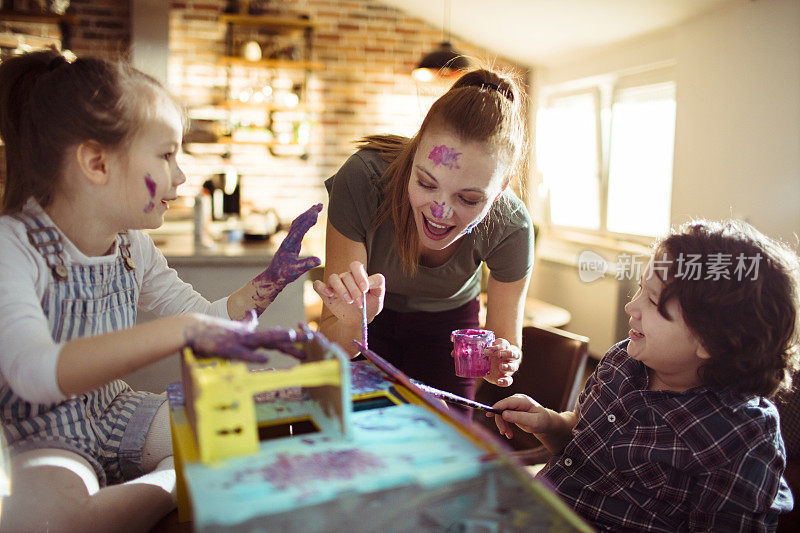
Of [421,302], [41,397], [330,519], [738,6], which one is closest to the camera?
[330,519]

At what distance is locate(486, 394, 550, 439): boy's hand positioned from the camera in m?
1.32

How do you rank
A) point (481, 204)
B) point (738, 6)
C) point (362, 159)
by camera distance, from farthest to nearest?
point (738, 6) < point (362, 159) < point (481, 204)

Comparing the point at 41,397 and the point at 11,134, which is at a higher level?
the point at 11,134

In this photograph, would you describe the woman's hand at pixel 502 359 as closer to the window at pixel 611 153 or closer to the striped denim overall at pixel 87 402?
the striped denim overall at pixel 87 402

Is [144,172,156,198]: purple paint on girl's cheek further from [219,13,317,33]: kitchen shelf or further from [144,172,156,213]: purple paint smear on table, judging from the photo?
[219,13,317,33]: kitchen shelf

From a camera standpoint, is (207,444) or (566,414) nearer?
(207,444)

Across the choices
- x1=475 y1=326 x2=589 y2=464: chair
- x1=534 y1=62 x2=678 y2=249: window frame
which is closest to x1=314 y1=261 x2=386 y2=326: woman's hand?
x1=475 y1=326 x2=589 y2=464: chair

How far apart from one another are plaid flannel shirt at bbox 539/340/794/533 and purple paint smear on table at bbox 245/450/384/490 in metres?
0.69

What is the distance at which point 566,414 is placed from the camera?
1.46m

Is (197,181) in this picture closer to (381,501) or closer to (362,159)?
(362,159)

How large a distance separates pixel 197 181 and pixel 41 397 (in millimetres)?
5140

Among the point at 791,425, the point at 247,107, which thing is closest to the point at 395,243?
the point at 791,425

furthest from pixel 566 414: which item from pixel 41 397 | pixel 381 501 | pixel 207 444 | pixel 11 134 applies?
pixel 11 134

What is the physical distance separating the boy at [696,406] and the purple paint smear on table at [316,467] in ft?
2.00
